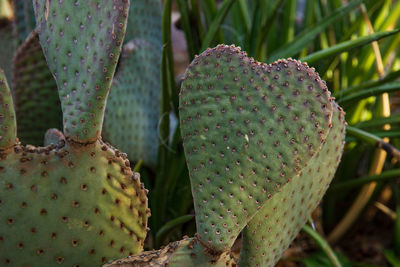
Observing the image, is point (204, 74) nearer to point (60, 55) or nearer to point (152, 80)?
point (60, 55)

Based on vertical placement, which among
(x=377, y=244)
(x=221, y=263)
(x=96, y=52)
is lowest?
(x=377, y=244)

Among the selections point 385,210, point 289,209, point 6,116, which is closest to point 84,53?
point 6,116

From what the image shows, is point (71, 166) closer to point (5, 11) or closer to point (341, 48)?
point (341, 48)

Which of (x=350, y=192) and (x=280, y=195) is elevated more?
(x=280, y=195)

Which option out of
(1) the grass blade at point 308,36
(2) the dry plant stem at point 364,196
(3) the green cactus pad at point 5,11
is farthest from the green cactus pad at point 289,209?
(3) the green cactus pad at point 5,11

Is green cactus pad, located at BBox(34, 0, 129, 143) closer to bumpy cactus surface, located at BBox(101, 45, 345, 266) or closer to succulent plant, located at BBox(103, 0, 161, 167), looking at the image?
bumpy cactus surface, located at BBox(101, 45, 345, 266)

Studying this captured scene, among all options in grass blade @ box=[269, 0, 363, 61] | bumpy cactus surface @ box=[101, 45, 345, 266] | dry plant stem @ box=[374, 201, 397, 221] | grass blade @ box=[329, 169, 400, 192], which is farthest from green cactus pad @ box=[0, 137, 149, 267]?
dry plant stem @ box=[374, 201, 397, 221]

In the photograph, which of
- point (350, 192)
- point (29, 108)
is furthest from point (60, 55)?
point (350, 192)
